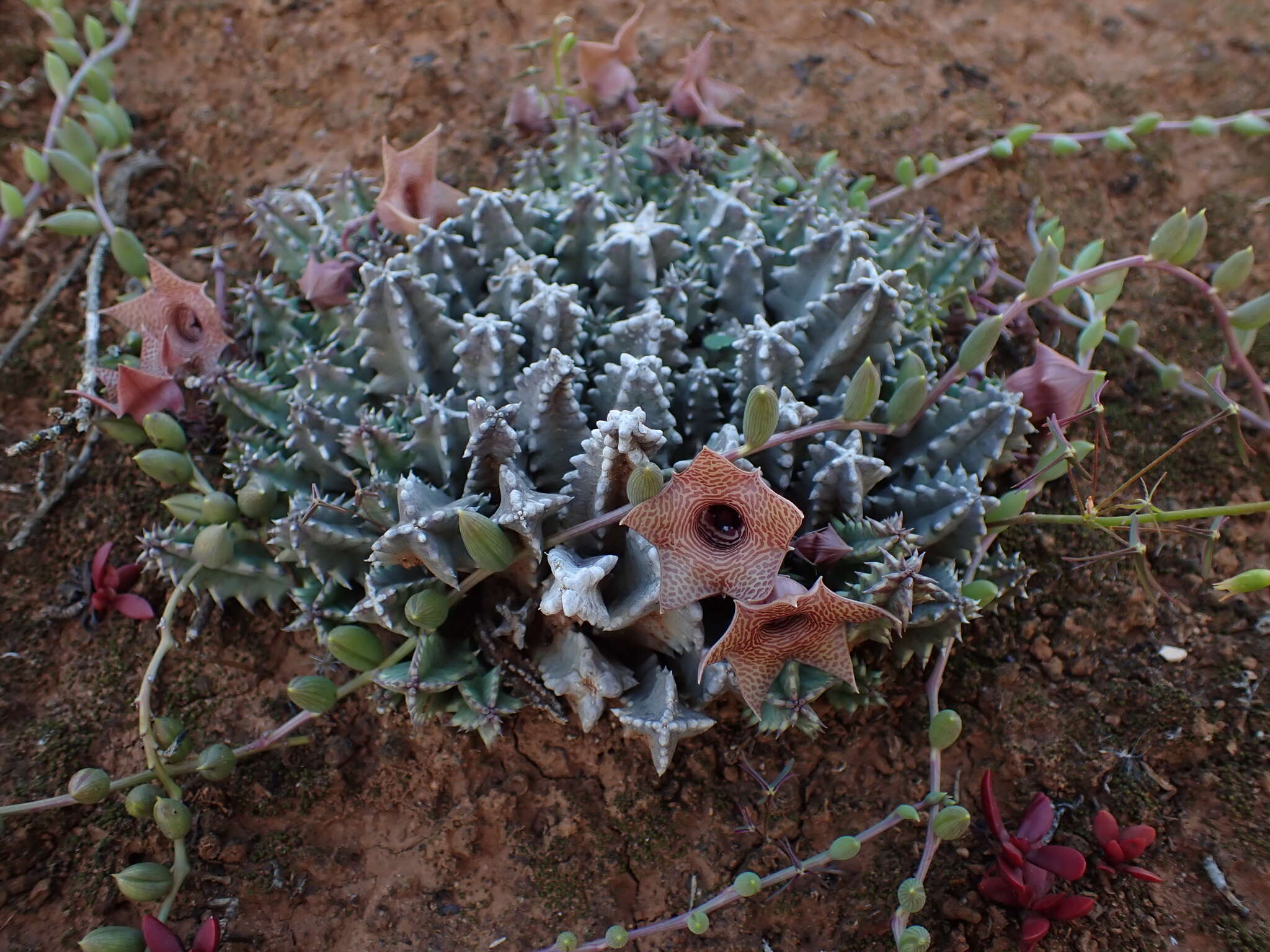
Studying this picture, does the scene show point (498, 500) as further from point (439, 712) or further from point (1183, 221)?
point (1183, 221)

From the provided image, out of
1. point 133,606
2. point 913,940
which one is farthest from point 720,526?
point 133,606

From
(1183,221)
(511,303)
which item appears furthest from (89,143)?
(1183,221)

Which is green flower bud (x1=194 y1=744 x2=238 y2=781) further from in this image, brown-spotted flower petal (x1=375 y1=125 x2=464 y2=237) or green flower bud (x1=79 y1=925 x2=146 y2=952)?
brown-spotted flower petal (x1=375 y1=125 x2=464 y2=237)

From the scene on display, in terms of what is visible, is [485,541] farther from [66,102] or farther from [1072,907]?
[66,102]

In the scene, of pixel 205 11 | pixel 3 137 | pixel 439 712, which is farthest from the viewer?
pixel 205 11

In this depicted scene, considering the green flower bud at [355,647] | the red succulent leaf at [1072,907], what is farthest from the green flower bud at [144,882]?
the red succulent leaf at [1072,907]
